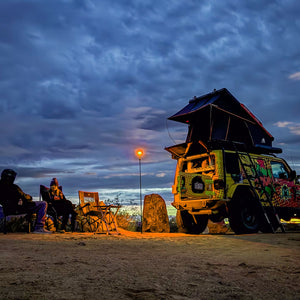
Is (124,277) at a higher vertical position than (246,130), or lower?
lower

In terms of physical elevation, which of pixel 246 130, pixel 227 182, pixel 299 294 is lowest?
pixel 299 294

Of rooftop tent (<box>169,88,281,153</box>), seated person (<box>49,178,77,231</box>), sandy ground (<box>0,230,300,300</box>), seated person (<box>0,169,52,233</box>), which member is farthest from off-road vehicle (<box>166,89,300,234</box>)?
sandy ground (<box>0,230,300,300</box>)

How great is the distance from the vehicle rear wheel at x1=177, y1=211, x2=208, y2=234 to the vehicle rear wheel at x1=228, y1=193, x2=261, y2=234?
1.43 metres

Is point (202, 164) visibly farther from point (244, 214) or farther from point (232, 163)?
point (244, 214)

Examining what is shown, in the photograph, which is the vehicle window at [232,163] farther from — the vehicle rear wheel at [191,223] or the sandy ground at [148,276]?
the sandy ground at [148,276]

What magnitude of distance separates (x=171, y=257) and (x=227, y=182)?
4830mm

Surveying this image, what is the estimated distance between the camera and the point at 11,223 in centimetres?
988

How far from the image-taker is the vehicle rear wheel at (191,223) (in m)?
10.4

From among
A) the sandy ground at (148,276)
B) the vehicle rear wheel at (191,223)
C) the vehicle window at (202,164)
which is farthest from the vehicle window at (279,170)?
the sandy ground at (148,276)

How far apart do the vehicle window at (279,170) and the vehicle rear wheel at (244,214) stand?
4.78 ft

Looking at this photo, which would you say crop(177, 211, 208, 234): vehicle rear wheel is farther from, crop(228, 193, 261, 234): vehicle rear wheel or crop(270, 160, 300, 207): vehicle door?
crop(270, 160, 300, 207): vehicle door

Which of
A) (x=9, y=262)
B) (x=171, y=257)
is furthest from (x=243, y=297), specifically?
(x=9, y=262)

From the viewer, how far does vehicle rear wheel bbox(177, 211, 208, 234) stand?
1041 centimetres

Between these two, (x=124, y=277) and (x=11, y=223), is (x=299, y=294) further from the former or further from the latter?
(x=11, y=223)
